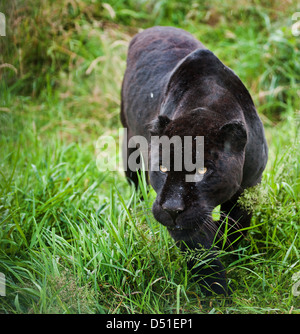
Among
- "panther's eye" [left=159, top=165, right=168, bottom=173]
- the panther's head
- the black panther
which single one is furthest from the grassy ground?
"panther's eye" [left=159, top=165, right=168, bottom=173]

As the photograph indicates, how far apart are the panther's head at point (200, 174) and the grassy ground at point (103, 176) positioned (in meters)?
0.42

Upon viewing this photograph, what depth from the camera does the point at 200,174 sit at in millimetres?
2281

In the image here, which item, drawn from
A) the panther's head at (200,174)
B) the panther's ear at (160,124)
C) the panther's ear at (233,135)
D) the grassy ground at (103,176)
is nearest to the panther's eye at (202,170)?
the panther's head at (200,174)

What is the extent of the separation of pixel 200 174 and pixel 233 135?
278 mm

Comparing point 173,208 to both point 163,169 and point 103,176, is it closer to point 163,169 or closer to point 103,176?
point 163,169

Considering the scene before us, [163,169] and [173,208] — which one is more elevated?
[163,169]

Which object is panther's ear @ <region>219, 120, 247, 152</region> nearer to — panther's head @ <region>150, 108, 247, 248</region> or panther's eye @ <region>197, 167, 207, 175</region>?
panther's head @ <region>150, 108, 247, 248</region>

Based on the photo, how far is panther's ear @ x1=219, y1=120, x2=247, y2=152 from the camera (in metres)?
2.31

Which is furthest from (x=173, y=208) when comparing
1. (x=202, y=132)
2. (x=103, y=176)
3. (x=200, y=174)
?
(x=103, y=176)

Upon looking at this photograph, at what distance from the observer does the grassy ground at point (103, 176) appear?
2607 mm

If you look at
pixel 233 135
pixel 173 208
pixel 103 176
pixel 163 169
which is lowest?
pixel 103 176

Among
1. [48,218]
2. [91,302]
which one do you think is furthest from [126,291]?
[48,218]

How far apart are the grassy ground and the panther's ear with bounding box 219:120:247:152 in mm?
505

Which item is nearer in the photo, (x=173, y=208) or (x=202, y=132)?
(x=173, y=208)
